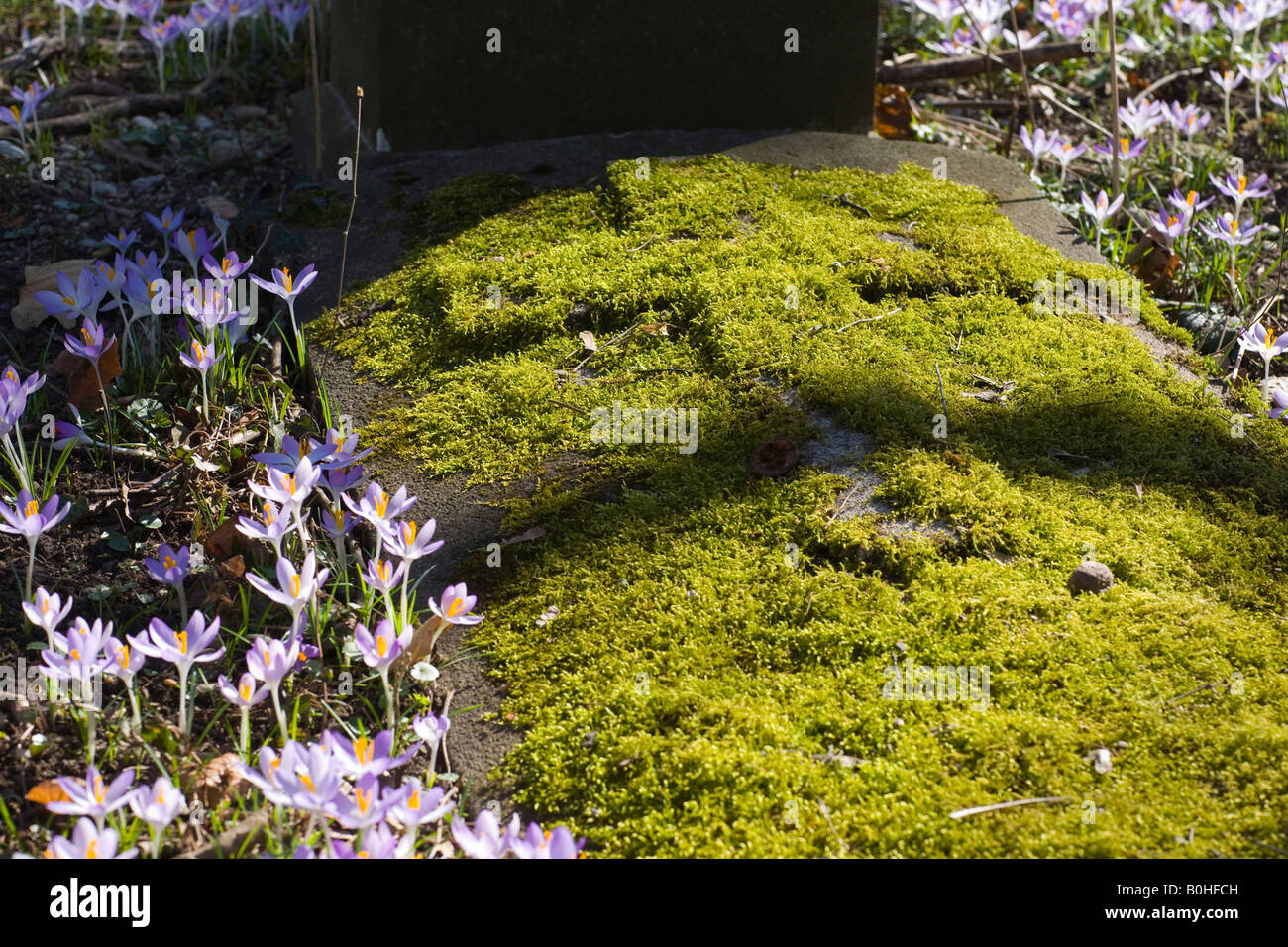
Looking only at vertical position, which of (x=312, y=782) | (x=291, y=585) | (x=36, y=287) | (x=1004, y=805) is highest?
(x=36, y=287)

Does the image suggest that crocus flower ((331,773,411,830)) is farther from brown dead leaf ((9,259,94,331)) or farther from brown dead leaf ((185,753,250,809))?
brown dead leaf ((9,259,94,331))

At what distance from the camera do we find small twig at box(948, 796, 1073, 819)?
5.76ft

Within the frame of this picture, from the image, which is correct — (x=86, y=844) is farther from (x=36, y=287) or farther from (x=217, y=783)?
(x=36, y=287)

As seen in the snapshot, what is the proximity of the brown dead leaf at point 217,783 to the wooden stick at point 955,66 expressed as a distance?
13.7ft

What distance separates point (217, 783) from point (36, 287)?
7.13 feet

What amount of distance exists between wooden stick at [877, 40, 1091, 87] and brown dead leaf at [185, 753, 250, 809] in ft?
13.7

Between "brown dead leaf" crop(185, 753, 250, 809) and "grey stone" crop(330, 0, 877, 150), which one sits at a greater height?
"grey stone" crop(330, 0, 877, 150)

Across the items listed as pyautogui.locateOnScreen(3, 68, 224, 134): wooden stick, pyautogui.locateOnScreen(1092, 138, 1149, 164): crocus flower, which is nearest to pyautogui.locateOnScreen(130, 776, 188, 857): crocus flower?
pyautogui.locateOnScreen(1092, 138, 1149, 164): crocus flower

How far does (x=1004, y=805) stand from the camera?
5.80ft

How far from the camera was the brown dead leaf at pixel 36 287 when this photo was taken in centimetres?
338

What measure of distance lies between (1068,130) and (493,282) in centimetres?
331

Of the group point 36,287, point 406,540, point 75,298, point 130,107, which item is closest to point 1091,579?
point 406,540
